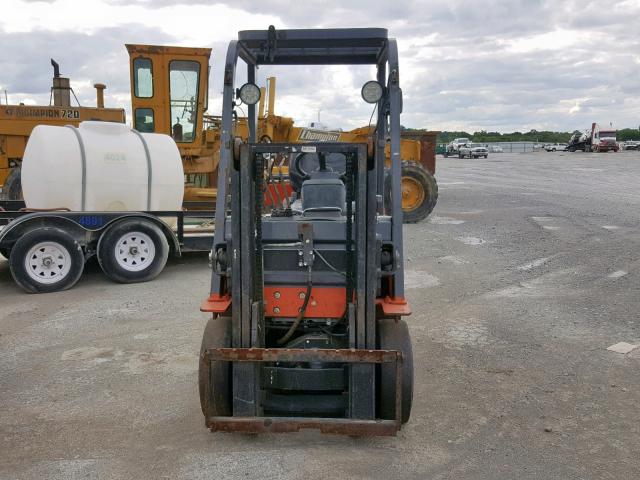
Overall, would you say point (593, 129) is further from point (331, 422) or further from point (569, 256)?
point (331, 422)

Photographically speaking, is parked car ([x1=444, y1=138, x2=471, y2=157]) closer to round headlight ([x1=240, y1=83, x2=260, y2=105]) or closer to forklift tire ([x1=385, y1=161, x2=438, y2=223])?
forklift tire ([x1=385, y1=161, x2=438, y2=223])

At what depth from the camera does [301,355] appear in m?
A: 3.80

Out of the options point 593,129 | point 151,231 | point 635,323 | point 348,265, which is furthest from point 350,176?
point 593,129

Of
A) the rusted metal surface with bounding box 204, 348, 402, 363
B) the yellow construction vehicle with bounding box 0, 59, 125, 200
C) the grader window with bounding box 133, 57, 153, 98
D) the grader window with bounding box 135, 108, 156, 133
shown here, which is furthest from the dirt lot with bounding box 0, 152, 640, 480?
the yellow construction vehicle with bounding box 0, 59, 125, 200

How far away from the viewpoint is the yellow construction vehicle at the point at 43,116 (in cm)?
1366

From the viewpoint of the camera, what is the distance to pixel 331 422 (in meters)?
3.79

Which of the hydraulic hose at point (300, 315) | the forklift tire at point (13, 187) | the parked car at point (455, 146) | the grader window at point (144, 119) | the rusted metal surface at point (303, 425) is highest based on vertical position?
the parked car at point (455, 146)

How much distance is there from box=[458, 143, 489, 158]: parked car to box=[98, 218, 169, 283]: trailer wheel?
164ft

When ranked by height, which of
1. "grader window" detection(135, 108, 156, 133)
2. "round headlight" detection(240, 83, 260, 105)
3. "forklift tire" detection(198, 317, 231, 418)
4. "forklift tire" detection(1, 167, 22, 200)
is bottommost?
"forklift tire" detection(198, 317, 231, 418)

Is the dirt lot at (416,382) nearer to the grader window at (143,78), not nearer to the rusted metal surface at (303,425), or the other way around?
the rusted metal surface at (303,425)

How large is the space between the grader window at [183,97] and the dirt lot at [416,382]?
12.3 feet

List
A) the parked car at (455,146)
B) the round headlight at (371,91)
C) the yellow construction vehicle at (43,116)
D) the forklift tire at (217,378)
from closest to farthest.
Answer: the forklift tire at (217,378) < the round headlight at (371,91) < the yellow construction vehicle at (43,116) < the parked car at (455,146)

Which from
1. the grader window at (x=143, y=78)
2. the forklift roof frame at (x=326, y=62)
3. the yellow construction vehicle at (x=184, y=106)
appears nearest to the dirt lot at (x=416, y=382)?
the forklift roof frame at (x=326, y=62)

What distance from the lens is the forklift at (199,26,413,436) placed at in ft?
12.5
